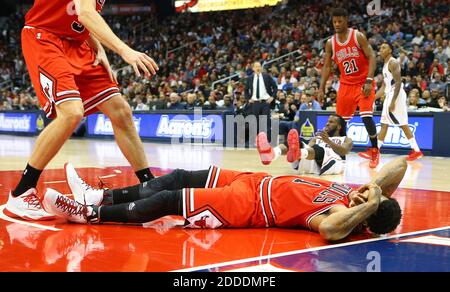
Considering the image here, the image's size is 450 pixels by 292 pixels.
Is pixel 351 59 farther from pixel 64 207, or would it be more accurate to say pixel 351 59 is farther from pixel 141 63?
pixel 64 207

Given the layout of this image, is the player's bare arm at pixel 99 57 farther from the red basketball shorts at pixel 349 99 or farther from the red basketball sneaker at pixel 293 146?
the red basketball shorts at pixel 349 99

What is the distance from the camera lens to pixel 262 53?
60.7 feet

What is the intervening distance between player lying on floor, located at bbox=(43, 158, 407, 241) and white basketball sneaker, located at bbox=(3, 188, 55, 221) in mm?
259

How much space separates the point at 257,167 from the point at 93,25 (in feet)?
14.6

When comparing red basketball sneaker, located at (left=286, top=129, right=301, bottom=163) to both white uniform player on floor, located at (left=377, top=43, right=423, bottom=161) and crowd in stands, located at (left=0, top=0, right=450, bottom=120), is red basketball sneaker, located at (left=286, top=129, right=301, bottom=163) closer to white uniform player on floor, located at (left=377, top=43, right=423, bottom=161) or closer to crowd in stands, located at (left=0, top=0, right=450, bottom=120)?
white uniform player on floor, located at (left=377, top=43, right=423, bottom=161)

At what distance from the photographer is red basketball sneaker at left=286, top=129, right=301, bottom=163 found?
6449mm

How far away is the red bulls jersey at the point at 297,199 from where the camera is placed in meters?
3.30

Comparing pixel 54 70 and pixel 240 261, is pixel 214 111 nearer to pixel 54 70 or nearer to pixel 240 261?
pixel 54 70

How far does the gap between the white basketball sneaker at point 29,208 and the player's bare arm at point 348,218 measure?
1802mm

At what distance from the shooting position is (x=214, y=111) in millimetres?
12477

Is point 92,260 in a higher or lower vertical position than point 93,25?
lower

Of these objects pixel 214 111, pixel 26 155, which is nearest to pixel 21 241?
pixel 26 155

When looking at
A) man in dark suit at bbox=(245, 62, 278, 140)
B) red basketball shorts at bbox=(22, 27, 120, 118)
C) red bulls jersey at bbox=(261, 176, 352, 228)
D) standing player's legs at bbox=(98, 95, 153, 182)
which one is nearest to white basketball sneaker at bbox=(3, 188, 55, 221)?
red basketball shorts at bbox=(22, 27, 120, 118)

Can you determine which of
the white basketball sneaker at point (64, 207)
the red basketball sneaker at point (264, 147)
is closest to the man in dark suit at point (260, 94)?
the red basketball sneaker at point (264, 147)
